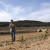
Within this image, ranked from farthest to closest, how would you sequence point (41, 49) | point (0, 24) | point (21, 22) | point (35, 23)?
point (35, 23), point (21, 22), point (0, 24), point (41, 49)

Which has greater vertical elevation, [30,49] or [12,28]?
[12,28]

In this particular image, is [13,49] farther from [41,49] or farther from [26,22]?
[26,22]

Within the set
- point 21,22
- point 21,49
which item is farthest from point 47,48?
point 21,22

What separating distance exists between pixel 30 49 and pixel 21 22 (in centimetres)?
4550

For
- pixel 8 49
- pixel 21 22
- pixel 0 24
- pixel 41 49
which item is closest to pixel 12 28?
pixel 8 49

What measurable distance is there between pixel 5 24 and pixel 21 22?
23.4ft

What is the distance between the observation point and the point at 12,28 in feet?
38.2

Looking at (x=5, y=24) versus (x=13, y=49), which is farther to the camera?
(x=5, y=24)

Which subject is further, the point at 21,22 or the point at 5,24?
the point at 21,22

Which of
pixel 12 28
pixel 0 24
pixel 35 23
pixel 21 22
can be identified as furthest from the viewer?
pixel 35 23

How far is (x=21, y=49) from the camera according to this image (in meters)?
7.68

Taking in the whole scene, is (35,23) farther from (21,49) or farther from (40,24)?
(21,49)

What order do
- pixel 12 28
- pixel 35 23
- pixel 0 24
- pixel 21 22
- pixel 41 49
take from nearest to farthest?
pixel 41 49, pixel 12 28, pixel 0 24, pixel 21 22, pixel 35 23

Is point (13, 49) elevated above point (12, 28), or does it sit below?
below
